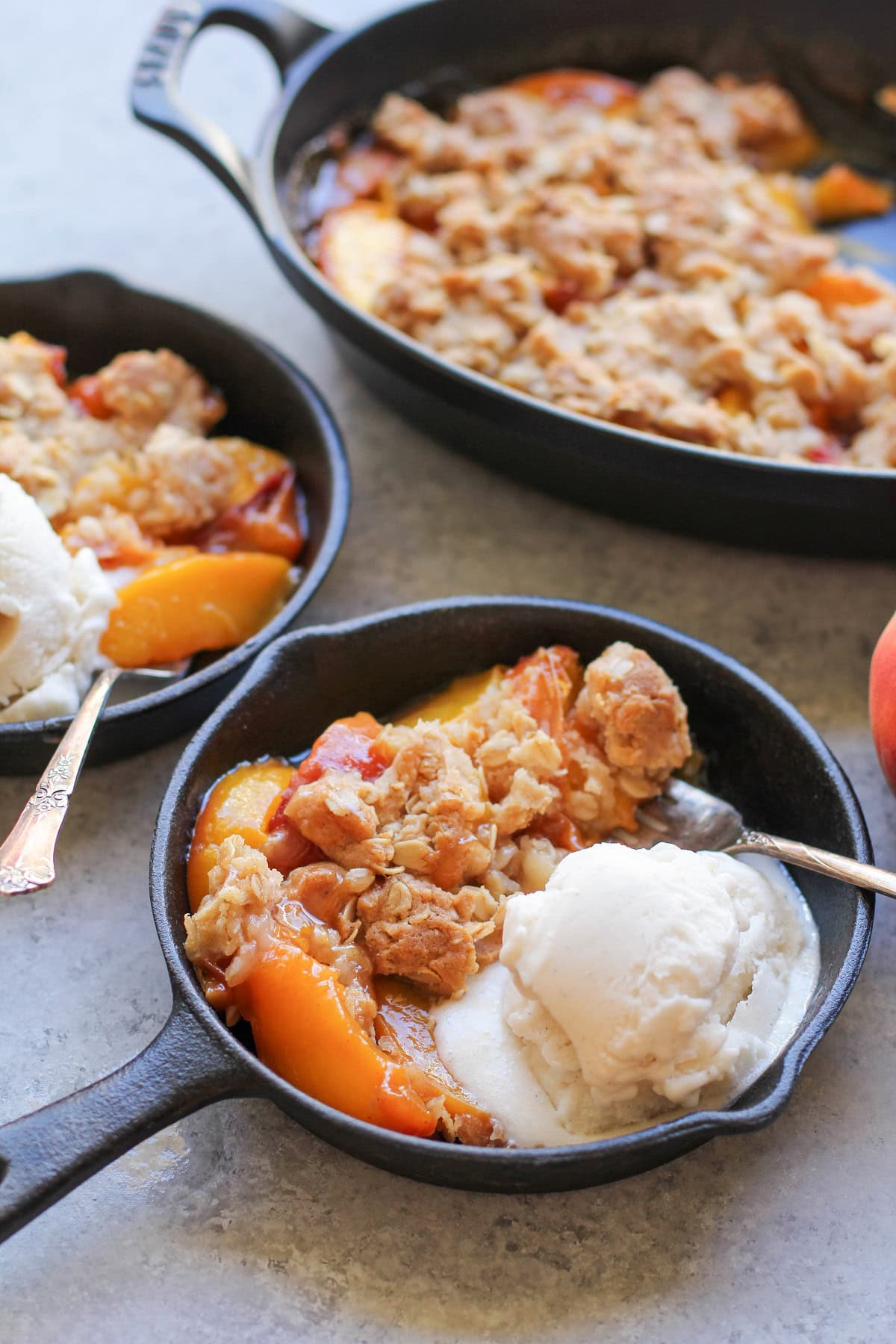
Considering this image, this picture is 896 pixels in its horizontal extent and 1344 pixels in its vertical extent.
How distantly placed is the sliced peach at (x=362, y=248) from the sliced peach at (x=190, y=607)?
1.93 feet

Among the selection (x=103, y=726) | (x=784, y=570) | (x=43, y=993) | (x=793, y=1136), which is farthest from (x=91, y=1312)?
(x=784, y=570)

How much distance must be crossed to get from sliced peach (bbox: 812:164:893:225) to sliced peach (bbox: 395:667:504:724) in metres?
1.38

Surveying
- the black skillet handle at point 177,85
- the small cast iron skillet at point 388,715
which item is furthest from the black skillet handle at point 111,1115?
the black skillet handle at point 177,85

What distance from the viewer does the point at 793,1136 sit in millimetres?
1322

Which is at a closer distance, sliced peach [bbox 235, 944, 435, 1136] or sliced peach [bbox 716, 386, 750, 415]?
sliced peach [bbox 235, 944, 435, 1136]

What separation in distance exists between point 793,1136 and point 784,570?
93cm

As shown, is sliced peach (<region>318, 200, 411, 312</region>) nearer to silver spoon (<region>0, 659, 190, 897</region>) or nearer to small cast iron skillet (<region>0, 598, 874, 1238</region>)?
small cast iron skillet (<region>0, 598, 874, 1238</region>)

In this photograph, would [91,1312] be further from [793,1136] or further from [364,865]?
[793,1136]

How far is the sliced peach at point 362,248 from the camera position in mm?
A: 2053

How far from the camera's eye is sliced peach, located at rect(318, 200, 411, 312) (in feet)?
6.73

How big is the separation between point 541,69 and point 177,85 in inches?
33.6

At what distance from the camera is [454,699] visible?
156 centimetres

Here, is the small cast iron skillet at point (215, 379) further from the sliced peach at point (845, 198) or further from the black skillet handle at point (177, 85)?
the sliced peach at point (845, 198)

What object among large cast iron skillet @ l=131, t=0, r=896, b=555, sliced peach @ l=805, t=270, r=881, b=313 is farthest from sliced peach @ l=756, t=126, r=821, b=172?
sliced peach @ l=805, t=270, r=881, b=313
